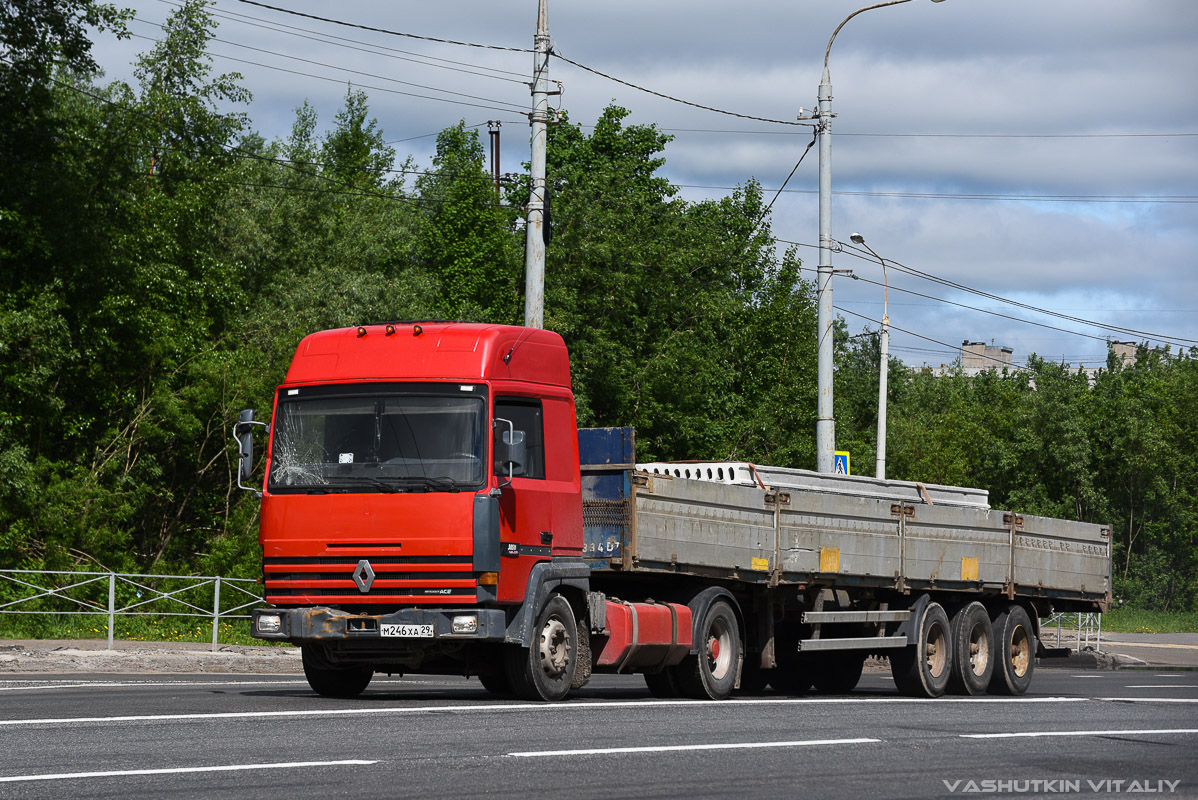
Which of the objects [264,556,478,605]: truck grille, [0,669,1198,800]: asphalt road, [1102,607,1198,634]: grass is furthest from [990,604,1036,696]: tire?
[1102,607,1198,634]: grass

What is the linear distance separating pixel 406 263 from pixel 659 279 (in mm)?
14371

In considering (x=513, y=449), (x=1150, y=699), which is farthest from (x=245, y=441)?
(x=1150, y=699)

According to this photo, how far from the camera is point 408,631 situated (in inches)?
471

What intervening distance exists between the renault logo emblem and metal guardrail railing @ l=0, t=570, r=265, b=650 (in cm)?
995

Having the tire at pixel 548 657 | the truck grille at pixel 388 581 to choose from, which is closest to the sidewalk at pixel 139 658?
the truck grille at pixel 388 581

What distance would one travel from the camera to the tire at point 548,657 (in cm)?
1258

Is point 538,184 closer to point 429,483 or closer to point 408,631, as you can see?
point 429,483

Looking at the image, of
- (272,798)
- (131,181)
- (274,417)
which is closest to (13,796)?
(272,798)

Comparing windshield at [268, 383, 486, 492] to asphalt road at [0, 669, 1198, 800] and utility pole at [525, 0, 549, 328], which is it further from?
utility pole at [525, 0, 549, 328]

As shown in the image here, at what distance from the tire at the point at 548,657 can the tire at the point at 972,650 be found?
6.63 meters

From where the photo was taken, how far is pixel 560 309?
121 ft

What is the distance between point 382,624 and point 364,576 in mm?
429

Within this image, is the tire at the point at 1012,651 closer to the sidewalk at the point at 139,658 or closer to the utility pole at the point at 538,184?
the utility pole at the point at 538,184

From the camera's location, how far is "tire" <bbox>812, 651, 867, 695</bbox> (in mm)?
18312
